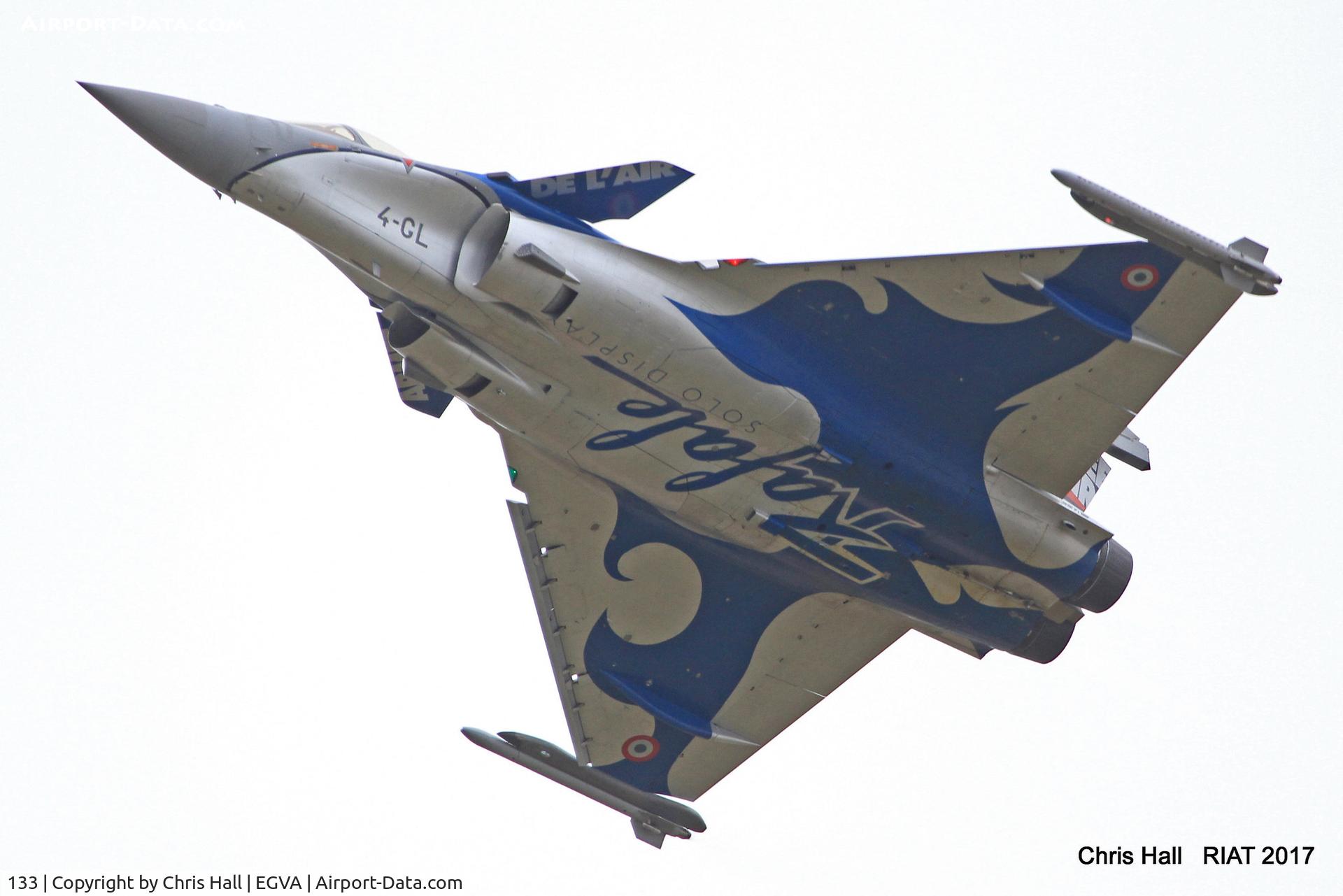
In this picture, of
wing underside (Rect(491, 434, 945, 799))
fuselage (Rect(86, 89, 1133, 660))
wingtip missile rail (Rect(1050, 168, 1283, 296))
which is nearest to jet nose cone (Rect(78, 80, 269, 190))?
fuselage (Rect(86, 89, 1133, 660))

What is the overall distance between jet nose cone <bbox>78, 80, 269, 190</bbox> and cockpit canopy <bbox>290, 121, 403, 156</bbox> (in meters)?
0.58

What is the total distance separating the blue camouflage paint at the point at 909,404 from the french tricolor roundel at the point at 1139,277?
0.16 ft

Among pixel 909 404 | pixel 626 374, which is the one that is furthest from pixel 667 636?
pixel 626 374

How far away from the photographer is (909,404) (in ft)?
49.2

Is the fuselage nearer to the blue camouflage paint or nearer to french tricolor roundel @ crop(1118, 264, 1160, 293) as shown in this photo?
the blue camouflage paint

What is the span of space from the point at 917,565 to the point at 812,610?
2.12 meters

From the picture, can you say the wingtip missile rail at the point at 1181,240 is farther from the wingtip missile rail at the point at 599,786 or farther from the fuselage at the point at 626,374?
the wingtip missile rail at the point at 599,786

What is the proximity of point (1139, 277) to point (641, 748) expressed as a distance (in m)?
7.78

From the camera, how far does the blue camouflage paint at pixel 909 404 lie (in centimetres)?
1433

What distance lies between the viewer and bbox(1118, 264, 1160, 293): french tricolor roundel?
1427 centimetres

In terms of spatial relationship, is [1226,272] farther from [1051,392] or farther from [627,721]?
[627,721]

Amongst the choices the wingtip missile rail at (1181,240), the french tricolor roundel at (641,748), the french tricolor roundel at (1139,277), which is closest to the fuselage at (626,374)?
the french tricolor roundel at (1139,277)

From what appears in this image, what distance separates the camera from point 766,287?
1425cm

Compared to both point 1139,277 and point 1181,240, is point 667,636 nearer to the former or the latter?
point 1139,277
